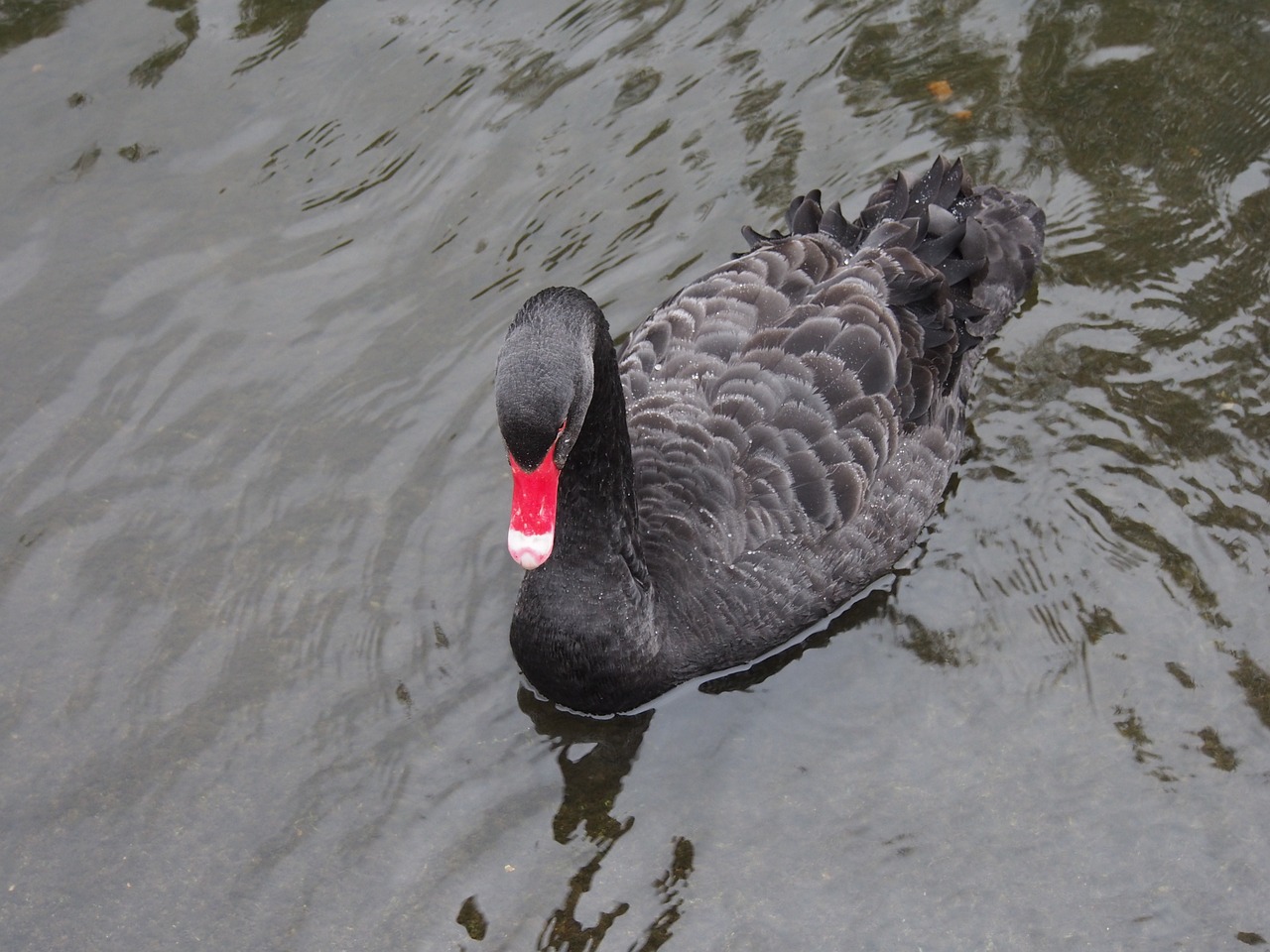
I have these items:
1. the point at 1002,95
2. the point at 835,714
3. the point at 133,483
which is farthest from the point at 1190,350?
the point at 133,483

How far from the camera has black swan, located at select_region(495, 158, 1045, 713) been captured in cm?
541

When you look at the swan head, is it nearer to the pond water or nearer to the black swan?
the black swan

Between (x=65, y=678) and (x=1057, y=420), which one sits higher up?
(x=65, y=678)

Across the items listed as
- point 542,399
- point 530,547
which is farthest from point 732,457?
point 542,399

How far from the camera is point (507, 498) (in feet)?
22.0

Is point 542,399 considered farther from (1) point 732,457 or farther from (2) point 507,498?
(2) point 507,498

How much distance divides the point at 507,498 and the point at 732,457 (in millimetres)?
1305

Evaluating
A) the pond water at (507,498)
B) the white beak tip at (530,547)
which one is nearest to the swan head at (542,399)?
the white beak tip at (530,547)

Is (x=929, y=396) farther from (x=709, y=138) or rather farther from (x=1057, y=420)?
(x=709, y=138)

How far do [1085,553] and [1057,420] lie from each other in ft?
2.56

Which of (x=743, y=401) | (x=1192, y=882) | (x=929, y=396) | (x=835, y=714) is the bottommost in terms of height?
(x=1192, y=882)

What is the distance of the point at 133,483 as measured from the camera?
6.71 metres

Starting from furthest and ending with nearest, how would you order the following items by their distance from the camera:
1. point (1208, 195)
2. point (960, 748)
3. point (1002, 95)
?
point (1002, 95) < point (1208, 195) < point (960, 748)

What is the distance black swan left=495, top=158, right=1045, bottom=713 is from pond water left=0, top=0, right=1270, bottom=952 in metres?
0.36
